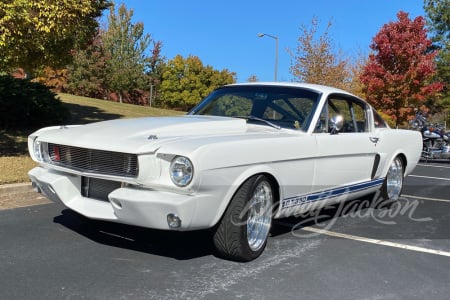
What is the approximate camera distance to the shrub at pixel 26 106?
11.2 m

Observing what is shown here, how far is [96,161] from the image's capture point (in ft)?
12.6

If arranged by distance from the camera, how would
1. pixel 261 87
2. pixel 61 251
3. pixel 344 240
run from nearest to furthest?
1. pixel 61 251
2. pixel 344 240
3. pixel 261 87

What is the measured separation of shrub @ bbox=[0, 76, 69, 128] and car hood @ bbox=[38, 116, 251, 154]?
7369 millimetres

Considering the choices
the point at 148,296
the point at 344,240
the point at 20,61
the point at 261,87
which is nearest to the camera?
the point at 148,296

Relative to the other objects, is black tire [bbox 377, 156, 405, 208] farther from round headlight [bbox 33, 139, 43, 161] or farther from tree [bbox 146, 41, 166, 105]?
tree [bbox 146, 41, 166, 105]

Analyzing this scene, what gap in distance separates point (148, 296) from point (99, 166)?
116 centimetres

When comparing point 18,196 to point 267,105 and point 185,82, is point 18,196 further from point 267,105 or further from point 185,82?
point 185,82

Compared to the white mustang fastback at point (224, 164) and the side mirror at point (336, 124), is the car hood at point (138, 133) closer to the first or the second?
the white mustang fastback at point (224, 164)

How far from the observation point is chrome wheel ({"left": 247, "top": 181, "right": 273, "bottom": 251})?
159 inches

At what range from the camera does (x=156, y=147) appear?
352 centimetres

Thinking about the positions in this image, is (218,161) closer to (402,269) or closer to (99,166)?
(99,166)

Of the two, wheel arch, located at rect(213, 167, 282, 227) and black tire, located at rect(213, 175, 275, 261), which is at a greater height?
wheel arch, located at rect(213, 167, 282, 227)

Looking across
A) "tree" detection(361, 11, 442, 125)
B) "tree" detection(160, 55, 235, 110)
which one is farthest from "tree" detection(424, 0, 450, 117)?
"tree" detection(160, 55, 235, 110)

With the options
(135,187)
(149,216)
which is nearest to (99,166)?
(135,187)
